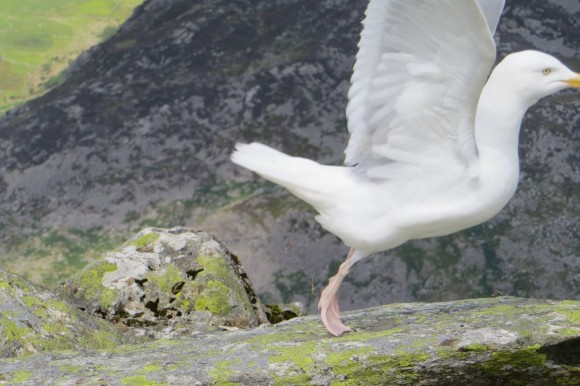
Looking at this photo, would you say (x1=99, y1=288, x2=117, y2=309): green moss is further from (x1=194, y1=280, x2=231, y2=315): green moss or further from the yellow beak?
the yellow beak

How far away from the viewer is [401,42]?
707 cm

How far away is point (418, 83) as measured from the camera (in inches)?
284

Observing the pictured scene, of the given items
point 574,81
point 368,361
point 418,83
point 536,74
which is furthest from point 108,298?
point 574,81

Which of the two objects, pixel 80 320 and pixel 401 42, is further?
pixel 80 320

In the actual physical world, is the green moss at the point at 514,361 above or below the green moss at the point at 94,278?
below

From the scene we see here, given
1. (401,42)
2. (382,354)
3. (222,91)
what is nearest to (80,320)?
(382,354)

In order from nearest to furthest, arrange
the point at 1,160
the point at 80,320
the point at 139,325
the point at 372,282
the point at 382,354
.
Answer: the point at 382,354, the point at 80,320, the point at 139,325, the point at 372,282, the point at 1,160

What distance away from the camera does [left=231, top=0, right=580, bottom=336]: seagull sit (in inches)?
275

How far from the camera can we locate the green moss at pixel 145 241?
9.81 m

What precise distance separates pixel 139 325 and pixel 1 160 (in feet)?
75.1

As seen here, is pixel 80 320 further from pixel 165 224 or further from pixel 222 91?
pixel 222 91

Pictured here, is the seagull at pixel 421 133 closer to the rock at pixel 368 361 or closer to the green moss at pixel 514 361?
A: the rock at pixel 368 361

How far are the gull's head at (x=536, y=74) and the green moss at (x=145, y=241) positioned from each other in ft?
14.3

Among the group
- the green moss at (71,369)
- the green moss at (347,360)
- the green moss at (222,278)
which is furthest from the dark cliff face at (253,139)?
the green moss at (71,369)
